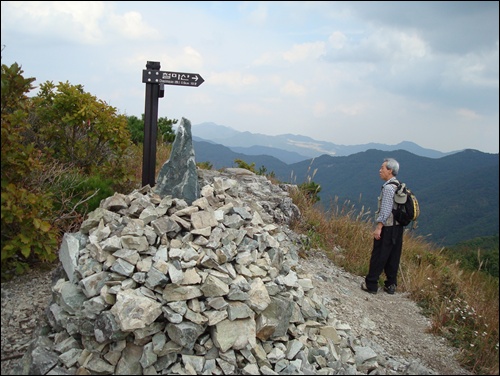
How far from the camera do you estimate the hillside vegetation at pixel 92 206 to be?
15.3 ft

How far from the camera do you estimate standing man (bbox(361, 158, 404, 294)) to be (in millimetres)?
6230

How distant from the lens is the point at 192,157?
582 cm

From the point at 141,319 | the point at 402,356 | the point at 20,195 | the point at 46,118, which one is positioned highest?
the point at 46,118

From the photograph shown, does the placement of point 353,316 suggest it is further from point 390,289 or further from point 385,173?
point 385,173

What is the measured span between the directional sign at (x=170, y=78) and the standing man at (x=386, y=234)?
10.3 feet

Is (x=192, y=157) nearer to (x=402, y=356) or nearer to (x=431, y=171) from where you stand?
(x=402, y=356)

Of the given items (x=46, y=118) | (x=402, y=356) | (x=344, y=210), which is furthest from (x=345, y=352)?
(x=46, y=118)

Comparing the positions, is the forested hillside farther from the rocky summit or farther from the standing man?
the rocky summit

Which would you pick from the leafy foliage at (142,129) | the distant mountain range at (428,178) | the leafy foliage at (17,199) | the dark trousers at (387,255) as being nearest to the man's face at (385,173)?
the dark trousers at (387,255)

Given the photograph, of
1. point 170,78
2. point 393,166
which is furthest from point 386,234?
point 170,78

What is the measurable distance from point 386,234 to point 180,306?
3.72m

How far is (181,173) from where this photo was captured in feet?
18.6

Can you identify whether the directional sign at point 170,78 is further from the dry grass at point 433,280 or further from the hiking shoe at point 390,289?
the hiking shoe at point 390,289

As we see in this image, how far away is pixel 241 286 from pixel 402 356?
2282 millimetres
